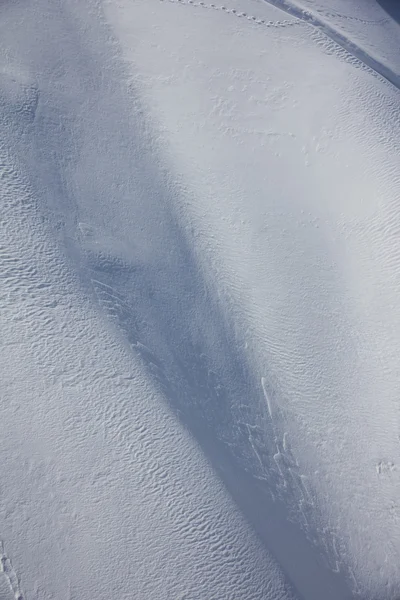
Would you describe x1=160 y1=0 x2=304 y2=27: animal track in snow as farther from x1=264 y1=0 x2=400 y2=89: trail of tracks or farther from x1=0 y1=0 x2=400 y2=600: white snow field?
x1=264 y1=0 x2=400 y2=89: trail of tracks

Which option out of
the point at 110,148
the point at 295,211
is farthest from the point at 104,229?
the point at 295,211

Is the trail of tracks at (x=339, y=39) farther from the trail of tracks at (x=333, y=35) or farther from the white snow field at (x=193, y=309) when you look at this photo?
the white snow field at (x=193, y=309)

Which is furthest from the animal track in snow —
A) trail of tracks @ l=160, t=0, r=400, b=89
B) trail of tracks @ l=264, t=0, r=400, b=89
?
trail of tracks @ l=264, t=0, r=400, b=89

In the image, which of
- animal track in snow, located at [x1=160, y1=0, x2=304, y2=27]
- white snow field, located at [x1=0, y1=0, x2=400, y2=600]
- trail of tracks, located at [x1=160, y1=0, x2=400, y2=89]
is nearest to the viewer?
white snow field, located at [x1=0, y1=0, x2=400, y2=600]

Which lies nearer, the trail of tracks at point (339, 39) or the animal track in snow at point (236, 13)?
the animal track in snow at point (236, 13)

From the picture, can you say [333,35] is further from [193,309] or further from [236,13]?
[193,309]

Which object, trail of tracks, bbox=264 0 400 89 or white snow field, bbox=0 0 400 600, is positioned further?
trail of tracks, bbox=264 0 400 89

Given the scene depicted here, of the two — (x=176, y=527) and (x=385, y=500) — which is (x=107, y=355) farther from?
(x=385, y=500)

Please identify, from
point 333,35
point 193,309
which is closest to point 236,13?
point 333,35

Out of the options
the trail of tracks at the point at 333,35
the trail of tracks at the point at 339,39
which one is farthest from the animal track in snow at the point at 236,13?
the trail of tracks at the point at 339,39
